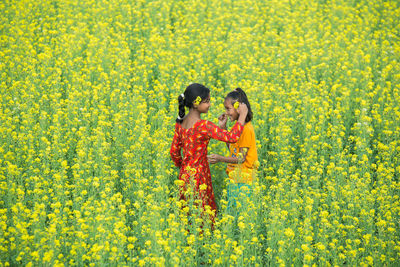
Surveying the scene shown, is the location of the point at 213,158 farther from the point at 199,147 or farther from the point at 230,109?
the point at 230,109

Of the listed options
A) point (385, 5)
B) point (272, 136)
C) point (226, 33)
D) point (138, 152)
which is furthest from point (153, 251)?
point (385, 5)

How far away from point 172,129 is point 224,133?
1.83 m

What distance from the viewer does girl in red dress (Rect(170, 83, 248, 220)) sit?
5.21m

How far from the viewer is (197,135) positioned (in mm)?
5273

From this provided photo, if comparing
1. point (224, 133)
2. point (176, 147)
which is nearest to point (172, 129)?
point (176, 147)

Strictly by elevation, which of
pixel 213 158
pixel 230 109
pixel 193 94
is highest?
pixel 193 94

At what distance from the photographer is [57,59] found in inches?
347

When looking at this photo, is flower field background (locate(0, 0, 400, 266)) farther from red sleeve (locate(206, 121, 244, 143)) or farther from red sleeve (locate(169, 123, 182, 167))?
red sleeve (locate(206, 121, 244, 143))

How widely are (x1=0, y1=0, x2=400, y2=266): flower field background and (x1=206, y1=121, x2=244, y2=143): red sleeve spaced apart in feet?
2.13

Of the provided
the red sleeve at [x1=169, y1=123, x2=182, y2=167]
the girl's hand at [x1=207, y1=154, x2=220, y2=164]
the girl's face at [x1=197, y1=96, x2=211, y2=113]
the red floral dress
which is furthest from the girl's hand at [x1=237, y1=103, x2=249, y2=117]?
the red sleeve at [x1=169, y1=123, x2=182, y2=167]

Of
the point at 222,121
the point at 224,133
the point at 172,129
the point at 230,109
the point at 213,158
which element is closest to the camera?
the point at 224,133

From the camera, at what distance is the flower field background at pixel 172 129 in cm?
473

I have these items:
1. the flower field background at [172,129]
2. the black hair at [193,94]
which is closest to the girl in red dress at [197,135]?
the black hair at [193,94]

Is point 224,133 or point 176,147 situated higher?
point 224,133
